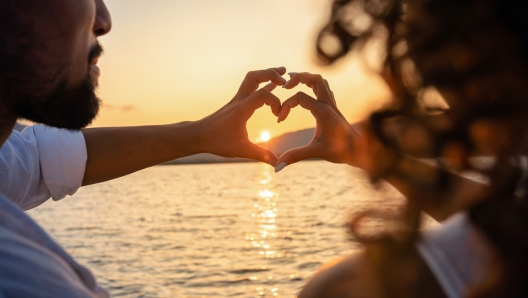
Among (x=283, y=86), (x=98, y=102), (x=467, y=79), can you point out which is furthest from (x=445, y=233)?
(x=98, y=102)

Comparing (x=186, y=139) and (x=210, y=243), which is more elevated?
(x=186, y=139)

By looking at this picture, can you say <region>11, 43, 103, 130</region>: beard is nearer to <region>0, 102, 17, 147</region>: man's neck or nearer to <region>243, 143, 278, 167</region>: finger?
<region>0, 102, 17, 147</region>: man's neck

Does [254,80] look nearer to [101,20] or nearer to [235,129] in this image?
[235,129]

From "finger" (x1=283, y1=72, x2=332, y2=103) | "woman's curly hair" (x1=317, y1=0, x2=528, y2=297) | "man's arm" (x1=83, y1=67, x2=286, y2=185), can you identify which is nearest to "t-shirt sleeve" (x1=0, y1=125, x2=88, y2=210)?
"man's arm" (x1=83, y1=67, x2=286, y2=185)

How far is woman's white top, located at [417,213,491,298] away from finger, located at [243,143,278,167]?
1.88 metres

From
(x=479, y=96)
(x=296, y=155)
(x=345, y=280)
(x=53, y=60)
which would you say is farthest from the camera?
(x=296, y=155)

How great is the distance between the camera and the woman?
0.88 m

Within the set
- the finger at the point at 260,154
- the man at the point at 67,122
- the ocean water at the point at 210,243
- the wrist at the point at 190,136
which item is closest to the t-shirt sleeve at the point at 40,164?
the man at the point at 67,122

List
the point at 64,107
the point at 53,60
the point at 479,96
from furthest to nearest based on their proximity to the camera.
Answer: the point at 64,107 → the point at 53,60 → the point at 479,96

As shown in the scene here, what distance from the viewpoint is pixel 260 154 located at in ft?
9.42

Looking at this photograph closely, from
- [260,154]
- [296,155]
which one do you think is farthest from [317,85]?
[260,154]

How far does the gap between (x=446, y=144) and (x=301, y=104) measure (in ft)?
5.88

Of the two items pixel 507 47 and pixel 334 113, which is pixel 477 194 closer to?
pixel 507 47

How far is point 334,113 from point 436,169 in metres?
1.61
